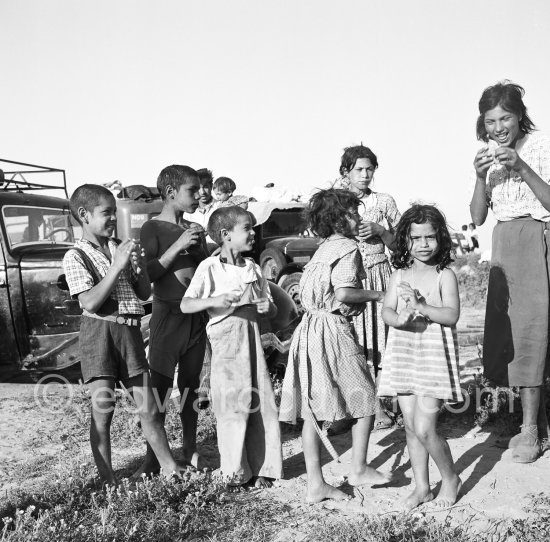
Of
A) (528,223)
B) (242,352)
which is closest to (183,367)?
(242,352)

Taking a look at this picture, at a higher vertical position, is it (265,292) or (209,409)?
(265,292)

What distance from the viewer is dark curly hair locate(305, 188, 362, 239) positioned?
383 cm

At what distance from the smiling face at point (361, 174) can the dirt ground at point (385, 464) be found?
178cm

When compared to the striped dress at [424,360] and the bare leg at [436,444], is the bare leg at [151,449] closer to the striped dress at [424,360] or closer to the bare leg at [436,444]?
the striped dress at [424,360]

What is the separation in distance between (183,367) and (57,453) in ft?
4.08

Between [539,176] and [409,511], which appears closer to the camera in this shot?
[409,511]

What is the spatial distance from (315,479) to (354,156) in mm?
2334

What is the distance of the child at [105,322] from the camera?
3578 millimetres

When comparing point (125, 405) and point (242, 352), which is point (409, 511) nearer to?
point (242, 352)

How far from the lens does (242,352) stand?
3867 millimetres

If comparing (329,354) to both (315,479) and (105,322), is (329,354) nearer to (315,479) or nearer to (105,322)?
(315,479)

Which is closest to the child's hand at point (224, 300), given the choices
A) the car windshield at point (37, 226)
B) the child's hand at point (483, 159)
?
the child's hand at point (483, 159)

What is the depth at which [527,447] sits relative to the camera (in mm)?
4105

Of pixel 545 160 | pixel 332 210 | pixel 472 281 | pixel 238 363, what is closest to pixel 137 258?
pixel 238 363
